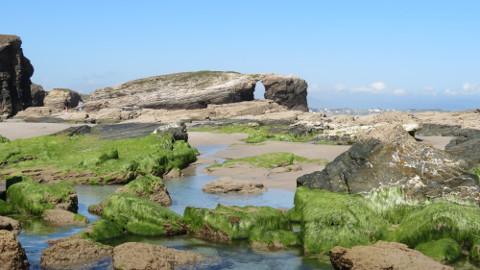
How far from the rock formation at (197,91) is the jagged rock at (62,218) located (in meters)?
77.8

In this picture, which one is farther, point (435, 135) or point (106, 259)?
point (435, 135)

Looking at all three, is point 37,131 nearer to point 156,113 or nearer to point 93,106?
point 156,113

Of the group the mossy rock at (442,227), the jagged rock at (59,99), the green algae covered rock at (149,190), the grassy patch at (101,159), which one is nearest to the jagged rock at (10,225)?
the green algae covered rock at (149,190)

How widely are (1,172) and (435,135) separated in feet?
137

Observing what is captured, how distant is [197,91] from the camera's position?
99.1 metres

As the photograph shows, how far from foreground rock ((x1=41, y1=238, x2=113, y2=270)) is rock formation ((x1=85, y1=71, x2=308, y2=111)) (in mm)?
82575

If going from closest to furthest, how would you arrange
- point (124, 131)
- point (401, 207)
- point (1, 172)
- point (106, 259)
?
1. point (106, 259)
2. point (401, 207)
3. point (1, 172)
4. point (124, 131)

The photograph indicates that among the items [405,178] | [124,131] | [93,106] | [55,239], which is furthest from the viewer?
[93,106]

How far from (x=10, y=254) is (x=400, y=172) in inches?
562

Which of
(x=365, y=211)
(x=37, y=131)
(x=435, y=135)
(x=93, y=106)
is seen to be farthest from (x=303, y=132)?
(x=93, y=106)

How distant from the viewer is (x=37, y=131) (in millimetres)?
67438

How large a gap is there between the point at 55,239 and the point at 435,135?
47603 millimetres

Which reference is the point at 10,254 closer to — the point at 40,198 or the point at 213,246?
the point at 213,246

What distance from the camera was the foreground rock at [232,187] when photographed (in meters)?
26.6
